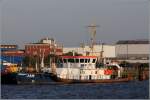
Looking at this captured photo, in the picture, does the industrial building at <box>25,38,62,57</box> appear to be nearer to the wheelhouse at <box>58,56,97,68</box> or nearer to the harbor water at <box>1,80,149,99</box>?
the wheelhouse at <box>58,56,97,68</box>

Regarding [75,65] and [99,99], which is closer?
[99,99]

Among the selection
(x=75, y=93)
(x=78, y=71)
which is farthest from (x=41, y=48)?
(x=75, y=93)

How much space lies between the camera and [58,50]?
3797 inches

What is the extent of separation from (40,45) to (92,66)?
6007cm

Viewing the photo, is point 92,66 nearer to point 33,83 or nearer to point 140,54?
point 33,83

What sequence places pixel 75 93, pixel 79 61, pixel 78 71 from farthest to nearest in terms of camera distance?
pixel 78 71 → pixel 79 61 → pixel 75 93

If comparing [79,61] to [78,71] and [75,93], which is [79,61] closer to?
→ [78,71]

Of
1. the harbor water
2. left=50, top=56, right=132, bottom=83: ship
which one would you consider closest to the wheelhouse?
left=50, top=56, right=132, bottom=83: ship

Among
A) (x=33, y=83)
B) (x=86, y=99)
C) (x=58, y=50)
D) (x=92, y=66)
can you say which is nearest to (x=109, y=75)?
(x=92, y=66)

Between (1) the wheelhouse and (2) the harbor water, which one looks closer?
(2) the harbor water

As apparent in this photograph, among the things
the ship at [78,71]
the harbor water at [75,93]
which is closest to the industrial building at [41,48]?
the ship at [78,71]

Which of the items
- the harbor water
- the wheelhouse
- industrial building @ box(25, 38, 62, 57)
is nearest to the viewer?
the harbor water

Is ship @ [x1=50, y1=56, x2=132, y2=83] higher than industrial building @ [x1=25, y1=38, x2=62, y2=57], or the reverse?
industrial building @ [x1=25, y1=38, x2=62, y2=57]

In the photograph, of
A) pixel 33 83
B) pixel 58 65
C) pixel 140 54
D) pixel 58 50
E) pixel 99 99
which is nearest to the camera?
pixel 99 99
